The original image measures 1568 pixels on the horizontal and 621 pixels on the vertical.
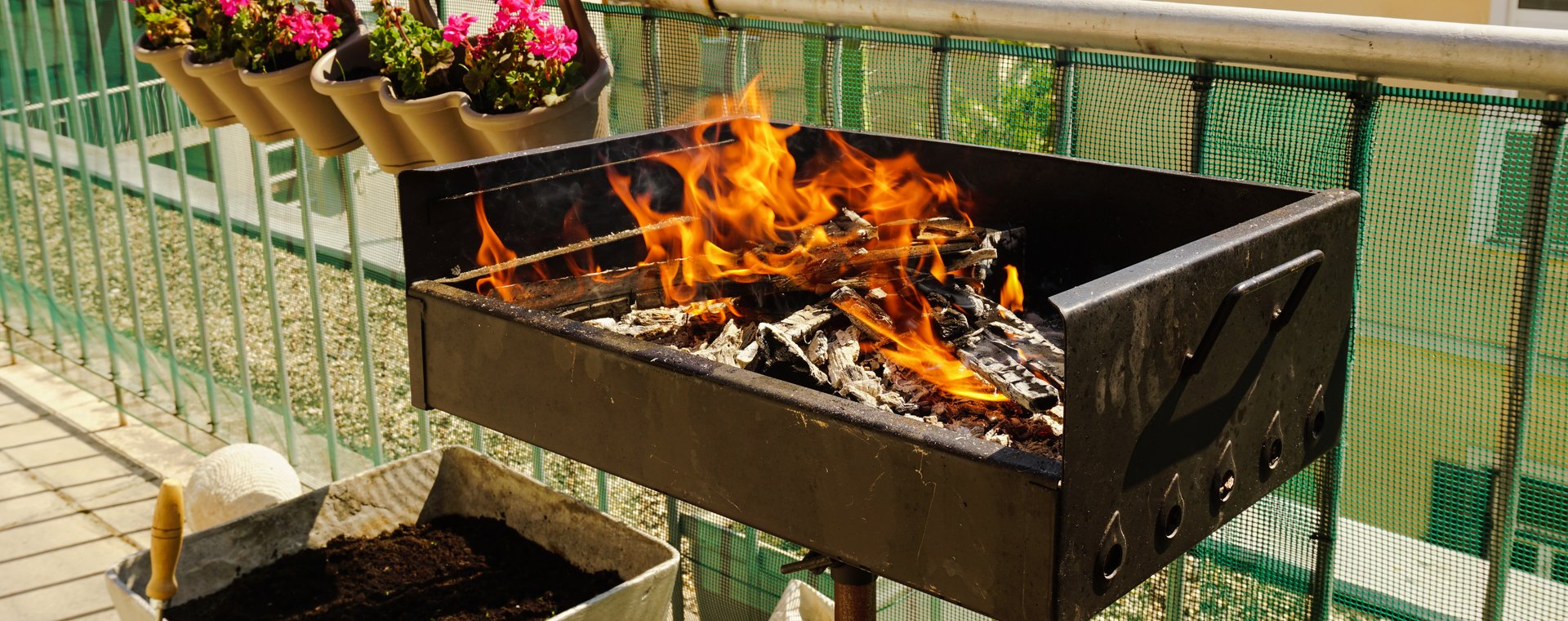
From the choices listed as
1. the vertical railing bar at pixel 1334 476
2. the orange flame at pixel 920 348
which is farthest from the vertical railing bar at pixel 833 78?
the vertical railing bar at pixel 1334 476

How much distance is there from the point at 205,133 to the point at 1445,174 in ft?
12.2

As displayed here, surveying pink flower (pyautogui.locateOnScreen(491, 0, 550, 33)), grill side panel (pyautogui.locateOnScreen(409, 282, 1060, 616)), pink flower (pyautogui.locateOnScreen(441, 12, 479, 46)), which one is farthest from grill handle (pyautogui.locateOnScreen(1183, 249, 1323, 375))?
pink flower (pyautogui.locateOnScreen(441, 12, 479, 46))

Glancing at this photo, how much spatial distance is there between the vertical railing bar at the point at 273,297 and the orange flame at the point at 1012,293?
101 inches

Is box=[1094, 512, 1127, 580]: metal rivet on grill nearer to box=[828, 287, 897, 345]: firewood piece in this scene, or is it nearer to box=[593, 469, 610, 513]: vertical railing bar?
box=[828, 287, 897, 345]: firewood piece

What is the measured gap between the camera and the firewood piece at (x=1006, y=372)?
1.96 metres

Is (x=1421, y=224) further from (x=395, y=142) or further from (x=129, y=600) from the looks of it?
(x=129, y=600)

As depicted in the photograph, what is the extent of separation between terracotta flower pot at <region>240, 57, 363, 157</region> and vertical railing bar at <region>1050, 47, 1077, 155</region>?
64.9 inches

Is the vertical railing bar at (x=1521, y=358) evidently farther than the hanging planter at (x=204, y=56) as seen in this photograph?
No

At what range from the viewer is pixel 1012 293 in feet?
8.09

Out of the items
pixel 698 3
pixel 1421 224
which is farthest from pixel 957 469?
pixel 698 3

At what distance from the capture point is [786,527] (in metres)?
1.88

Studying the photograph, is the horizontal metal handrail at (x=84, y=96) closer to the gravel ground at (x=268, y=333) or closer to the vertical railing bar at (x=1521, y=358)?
the gravel ground at (x=268, y=333)

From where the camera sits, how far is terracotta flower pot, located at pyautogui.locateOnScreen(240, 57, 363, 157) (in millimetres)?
3291

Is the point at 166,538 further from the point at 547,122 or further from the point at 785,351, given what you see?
the point at 785,351
